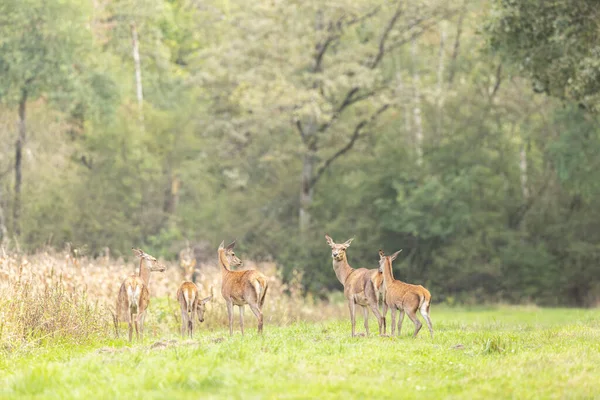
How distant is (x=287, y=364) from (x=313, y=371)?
0.37 metres

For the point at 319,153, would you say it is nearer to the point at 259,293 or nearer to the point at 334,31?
the point at 334,31

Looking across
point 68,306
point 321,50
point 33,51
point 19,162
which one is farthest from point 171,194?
point 68,306

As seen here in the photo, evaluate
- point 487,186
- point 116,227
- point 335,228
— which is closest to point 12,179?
point 116,227

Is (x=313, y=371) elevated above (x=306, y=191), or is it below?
below

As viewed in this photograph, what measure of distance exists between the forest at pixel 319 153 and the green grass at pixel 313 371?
72.1ft

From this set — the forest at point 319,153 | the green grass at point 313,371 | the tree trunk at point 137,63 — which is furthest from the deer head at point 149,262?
the tree trunk at point 137,63

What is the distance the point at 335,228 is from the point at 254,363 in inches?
1147

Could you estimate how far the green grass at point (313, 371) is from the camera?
27.6ft

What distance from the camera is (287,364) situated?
372 inches

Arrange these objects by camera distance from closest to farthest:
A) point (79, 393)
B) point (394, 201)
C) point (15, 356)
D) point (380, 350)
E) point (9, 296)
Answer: point (79, 393)
point (380, 350)
point (15, 356)
point (9, 296)
point (394, 201)

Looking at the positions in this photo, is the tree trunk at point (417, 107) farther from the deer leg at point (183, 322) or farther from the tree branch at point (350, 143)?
the deer leg at point (183, 322)

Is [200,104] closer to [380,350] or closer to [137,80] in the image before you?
[137,80]

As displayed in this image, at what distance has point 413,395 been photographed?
27.4 ft

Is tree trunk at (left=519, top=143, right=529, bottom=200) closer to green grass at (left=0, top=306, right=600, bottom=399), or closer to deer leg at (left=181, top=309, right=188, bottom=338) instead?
deer leg at (left=181, top=309, right=188, bottom=338)
